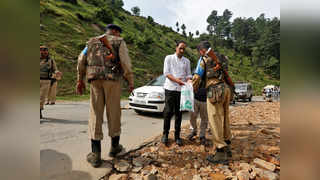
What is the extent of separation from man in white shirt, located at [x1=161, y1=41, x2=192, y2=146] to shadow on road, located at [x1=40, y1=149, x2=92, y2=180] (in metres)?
1.50

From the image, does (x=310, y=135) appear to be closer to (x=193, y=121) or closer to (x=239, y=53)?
(x=193, y=121)

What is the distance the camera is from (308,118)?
2.91ft

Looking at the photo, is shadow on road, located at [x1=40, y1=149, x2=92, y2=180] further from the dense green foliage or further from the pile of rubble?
the dense green foliage

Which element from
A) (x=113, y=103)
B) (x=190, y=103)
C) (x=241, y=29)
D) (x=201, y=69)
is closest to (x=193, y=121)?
(x=190, y=103)

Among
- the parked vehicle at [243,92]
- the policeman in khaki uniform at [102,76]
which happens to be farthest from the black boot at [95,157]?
the parked vehicle at [243,92]

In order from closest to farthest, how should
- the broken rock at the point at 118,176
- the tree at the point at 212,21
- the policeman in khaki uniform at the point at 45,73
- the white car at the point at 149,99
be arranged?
the broken rock at the point at 118,176, the policeman in khaki uniform at the point at 45,73, the white car at the point at 149,99, the tree at the point at 212,21

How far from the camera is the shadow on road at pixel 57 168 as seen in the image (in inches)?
76.9

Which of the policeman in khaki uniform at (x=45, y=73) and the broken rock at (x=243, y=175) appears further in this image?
the policeman in khaki uniform at (x=45, y=73)

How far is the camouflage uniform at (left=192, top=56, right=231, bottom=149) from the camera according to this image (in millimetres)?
2379

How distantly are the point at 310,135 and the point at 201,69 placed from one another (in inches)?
65.8

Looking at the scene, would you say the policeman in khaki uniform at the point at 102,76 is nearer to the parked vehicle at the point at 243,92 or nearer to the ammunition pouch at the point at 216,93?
the ammunition pouch at the point at 216,93

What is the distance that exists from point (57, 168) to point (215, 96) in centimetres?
227

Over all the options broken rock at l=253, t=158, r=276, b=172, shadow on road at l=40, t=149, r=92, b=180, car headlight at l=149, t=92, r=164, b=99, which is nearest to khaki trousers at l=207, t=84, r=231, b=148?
broken rock at l=253, t=158, r=276, b=172

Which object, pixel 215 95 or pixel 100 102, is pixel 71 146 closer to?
pixel 100 102
